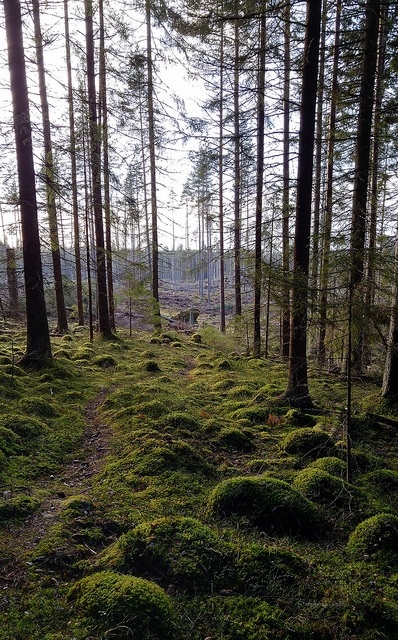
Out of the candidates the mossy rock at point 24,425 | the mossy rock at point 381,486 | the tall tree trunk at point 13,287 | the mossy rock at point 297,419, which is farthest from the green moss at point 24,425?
the mossy rock at point 381,486

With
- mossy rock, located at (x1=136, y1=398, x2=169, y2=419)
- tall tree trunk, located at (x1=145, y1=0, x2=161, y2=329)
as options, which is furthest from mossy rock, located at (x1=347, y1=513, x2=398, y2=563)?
tall tree trunk, located at (x1=145, y1=0, x2=161, y2=329)

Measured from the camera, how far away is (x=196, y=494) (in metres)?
4.29

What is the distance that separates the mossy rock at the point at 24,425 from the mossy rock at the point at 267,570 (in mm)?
3398

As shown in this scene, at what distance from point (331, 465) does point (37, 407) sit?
473cm

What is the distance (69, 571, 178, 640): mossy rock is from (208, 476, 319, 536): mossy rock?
4.47 ft

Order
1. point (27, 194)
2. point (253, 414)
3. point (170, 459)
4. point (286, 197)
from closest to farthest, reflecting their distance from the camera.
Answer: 1. point (170, 459)
2. point (253, 414)
3. point (27, 194)
4. point (286, 197)

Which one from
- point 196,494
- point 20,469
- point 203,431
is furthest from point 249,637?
point 203,431

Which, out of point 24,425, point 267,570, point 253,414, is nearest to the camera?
point 267,570

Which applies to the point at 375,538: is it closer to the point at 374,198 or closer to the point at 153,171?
the point at 374,198

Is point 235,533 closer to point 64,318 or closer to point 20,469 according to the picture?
point 20,469

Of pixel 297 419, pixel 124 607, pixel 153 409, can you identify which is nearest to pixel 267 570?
pixel 124 607

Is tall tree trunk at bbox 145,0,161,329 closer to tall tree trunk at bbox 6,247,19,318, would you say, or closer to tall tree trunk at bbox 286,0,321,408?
tall tree trunk at bbox 6,247,19,318

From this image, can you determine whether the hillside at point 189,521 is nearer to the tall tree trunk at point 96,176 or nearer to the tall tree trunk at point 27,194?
the tall tree trunk at point 27,194

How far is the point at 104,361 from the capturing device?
1084 centimetres
